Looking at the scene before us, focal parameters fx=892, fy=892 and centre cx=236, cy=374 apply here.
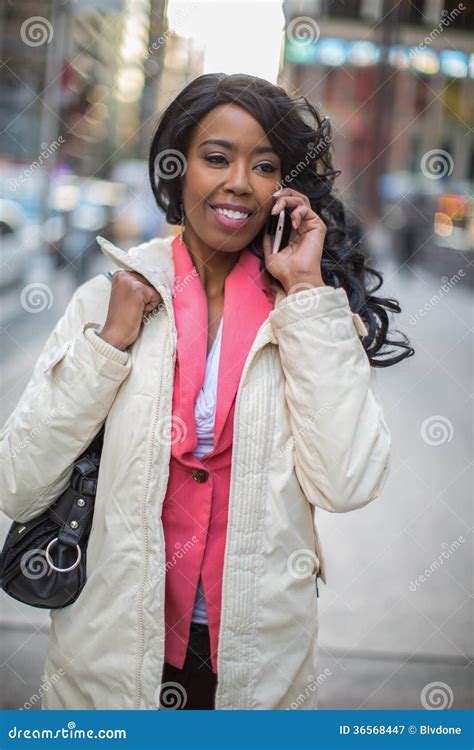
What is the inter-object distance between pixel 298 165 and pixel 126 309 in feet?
1.74

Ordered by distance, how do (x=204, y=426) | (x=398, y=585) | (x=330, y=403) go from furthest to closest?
(x=398, y=585)
(x=204, y=426)
(x=330, y=403)

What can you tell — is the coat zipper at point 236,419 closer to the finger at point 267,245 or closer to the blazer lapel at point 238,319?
the blazer lapel at point 238,319

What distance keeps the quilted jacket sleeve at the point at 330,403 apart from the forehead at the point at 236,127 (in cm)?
35

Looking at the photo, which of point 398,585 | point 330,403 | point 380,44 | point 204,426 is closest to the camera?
point 330,403

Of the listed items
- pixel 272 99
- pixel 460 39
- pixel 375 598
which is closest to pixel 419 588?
pixel 375 598

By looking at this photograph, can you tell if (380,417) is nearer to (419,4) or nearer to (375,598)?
(375,598)

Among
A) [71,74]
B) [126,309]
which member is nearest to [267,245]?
[126,309]

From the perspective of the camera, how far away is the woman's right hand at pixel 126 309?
74.8 inches

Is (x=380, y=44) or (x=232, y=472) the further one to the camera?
(x=380, y=44)

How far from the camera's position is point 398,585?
189 inches

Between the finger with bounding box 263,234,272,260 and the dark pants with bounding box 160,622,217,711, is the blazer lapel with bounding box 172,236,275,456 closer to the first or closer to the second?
the finger with bounding box 263,234,272,260

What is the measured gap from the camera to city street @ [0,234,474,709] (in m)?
3.77

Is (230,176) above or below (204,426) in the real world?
above

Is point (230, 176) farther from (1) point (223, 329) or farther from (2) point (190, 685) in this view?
(2) point (190, 685)
